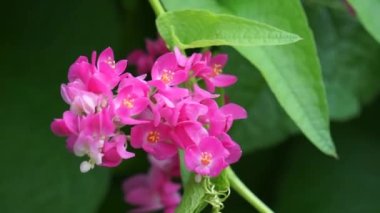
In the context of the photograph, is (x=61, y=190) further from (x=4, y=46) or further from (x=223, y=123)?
(x=223, y=123)

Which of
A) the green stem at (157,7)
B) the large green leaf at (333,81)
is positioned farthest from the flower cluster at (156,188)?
the green stem at (157,7)

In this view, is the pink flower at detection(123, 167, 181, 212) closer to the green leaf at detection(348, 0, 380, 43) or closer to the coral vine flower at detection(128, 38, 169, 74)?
the coral vine flower at detection(128, 38, 169, 74)

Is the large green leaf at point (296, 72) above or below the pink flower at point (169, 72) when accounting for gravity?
below

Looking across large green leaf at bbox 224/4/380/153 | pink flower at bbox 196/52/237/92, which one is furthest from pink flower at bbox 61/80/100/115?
large green leaf at bbox 224/4/380/153

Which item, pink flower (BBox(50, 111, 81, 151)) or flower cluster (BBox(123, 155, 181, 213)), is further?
flower cluster (BBox(123, 155, 181, 213))

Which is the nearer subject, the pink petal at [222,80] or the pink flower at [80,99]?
the pink flower at [80,99]

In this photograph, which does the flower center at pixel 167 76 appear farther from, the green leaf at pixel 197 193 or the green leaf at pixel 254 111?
the green leaf at pixel 254 111
